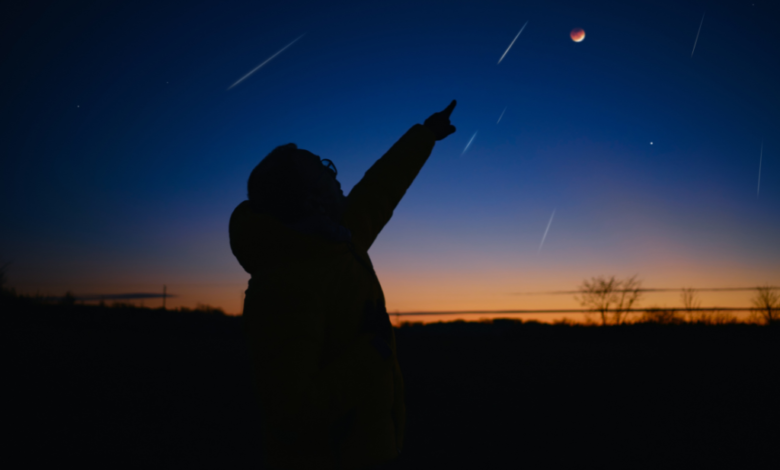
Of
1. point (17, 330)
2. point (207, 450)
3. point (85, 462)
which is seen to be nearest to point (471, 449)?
point (207, 450)

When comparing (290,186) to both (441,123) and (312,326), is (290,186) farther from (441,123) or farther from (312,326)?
(441,123)

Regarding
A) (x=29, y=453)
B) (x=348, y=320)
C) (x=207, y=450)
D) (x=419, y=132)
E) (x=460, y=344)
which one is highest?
(x=460, y=344)

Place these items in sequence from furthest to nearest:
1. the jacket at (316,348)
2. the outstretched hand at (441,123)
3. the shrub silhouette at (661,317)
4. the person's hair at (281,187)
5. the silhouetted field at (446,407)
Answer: the shrub silhouette at (661,317) → the silhouetted field at (446,407) → the outstretched hand at (441,123) → the person's hair at (281,187) → the jacket at (316,348)

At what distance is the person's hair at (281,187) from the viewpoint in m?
1.34

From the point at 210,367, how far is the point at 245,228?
1131 cm

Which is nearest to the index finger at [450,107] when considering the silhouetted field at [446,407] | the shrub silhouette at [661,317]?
the silhouetted field at [446,407]

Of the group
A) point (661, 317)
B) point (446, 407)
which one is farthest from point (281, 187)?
point (661, 317)

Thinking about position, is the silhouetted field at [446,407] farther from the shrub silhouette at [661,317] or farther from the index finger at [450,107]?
the shrub silhouette at [661,317]

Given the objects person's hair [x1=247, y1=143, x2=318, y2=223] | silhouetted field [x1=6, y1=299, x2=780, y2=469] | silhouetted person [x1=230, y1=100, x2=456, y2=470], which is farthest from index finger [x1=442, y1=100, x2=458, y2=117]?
silhouetted field [x1=6, y1=299, x2=780, y2=469]

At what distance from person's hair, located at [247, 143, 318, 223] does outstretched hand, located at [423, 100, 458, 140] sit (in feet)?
3.65

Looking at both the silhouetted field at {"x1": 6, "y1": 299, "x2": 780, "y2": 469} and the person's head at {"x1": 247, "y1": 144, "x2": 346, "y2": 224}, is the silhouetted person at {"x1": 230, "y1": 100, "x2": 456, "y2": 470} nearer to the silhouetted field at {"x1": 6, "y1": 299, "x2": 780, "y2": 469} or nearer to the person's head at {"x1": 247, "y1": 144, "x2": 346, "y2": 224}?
the person's head at {"x1": 247, "y1": 144, "x2": 346, "y2": 224}

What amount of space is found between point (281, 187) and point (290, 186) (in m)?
0.03

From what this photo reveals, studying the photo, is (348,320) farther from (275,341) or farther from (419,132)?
(419,132)

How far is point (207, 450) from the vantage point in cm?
566
